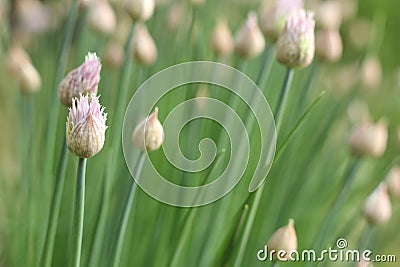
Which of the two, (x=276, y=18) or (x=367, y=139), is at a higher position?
(x=276, y=18)

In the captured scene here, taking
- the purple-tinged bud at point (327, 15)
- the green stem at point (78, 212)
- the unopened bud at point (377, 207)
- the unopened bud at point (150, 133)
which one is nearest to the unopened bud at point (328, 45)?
the purple-tinged bud at point (327, 15)

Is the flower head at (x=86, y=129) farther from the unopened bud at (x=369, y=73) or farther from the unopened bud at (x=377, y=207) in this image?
the unopened bud at (x=369, y=73)

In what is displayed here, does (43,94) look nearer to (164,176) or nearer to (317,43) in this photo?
(164,176)

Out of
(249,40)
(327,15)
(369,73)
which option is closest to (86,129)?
(249,40)

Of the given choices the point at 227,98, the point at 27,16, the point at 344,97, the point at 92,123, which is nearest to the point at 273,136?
the point at 92,123

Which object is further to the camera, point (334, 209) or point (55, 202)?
point (334, 209)

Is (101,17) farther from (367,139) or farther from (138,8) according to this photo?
(367,139)
